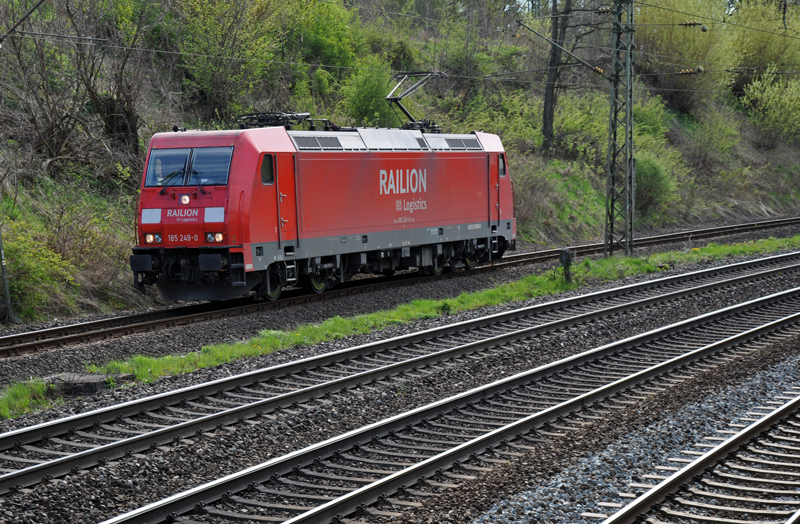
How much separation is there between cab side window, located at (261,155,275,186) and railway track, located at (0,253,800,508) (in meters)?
4.52

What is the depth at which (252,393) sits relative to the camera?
9.76 meters

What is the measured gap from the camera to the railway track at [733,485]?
6375mm

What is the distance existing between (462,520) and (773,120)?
1891 inches

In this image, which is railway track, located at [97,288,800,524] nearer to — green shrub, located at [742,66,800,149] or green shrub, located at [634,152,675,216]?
green shrub, located at [634,152,675,216]

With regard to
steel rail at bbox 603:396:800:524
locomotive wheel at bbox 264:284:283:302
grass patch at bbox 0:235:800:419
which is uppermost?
locomotive wheel at bbox 264:284:283:302

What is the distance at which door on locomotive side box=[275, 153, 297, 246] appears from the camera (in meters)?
15.4

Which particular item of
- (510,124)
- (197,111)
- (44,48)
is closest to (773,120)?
(510,124)

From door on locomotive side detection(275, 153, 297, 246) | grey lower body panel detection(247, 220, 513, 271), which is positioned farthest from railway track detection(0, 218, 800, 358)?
door on locomotive side detection(275, 153, 297, 246)

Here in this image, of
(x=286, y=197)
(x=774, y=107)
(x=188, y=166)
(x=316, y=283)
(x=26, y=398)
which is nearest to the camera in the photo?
(x=26, y=398)

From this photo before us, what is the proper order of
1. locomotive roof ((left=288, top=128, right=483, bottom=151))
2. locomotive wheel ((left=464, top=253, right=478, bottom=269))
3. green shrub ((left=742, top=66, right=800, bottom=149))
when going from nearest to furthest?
locomotive roof ((left=288, top=128, right=483, bottom=151))
locomotive wheel ((left=464, top=253, right=478, bottom=269))
green shrub ((left=742, top=66, right=800, bottom=149))

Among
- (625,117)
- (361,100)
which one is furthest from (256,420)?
(361,100)

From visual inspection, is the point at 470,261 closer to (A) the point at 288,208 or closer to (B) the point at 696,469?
(A) the point at 288,208

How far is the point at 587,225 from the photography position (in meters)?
32.3

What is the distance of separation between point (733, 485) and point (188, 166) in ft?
Answer: 36.8
